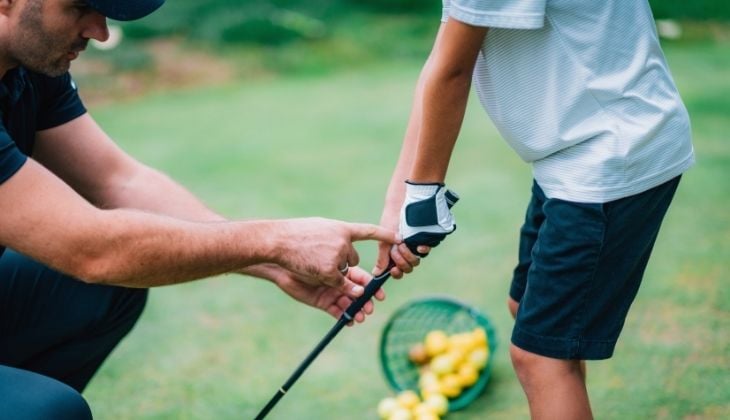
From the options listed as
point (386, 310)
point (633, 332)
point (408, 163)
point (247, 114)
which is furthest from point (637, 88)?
point (247, 114)

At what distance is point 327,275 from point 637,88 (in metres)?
0.83

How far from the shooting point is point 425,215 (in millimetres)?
2223

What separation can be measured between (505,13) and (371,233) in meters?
0.68

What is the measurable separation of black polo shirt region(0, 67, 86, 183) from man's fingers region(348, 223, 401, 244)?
790 millimetres

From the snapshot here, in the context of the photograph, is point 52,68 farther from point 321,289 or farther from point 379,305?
point 379,305

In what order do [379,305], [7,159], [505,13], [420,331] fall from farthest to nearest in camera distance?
[379,305] → [420,331] → [7,159] → [505,13]

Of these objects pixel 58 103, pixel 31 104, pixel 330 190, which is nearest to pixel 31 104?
pixel 31 104

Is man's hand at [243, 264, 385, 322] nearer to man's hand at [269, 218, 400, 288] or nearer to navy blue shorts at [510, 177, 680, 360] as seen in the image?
man's hand at [269, 218, 400, 288]

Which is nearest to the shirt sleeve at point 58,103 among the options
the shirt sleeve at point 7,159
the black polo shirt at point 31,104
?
the black polo shirt at point 31,104

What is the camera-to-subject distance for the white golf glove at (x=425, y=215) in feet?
7.25

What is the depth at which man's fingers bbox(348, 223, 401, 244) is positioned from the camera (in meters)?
2.32

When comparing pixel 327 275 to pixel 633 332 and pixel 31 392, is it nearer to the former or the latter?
pixel 31 392

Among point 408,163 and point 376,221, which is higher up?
point 408,163

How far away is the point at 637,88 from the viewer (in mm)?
2059
